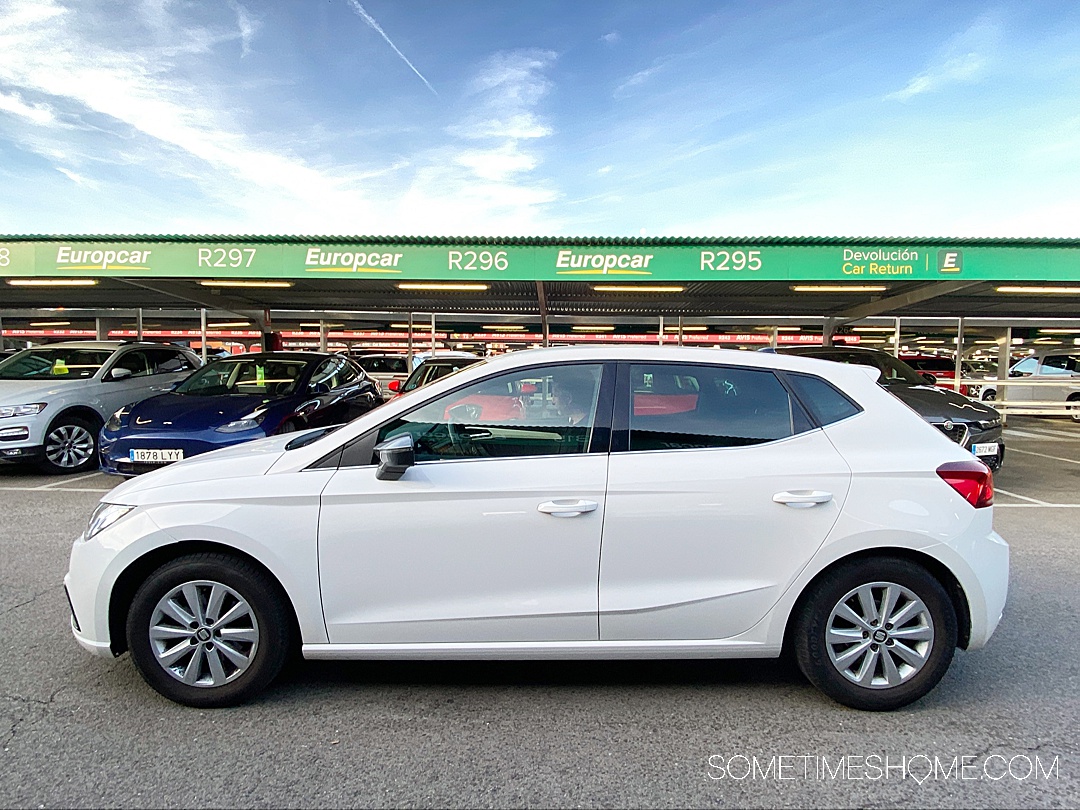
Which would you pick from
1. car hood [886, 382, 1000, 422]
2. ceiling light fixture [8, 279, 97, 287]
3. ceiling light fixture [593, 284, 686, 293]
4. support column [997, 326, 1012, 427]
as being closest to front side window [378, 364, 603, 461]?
car hood [886, 382, 1000, 422]

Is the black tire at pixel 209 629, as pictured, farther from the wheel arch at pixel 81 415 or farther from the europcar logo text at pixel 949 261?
the europcar logo text at pixel 949 261

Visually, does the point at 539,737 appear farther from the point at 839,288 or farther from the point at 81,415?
the point at 839,288

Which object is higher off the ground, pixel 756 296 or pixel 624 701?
pixel 756 296

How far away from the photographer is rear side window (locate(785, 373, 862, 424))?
10.2ft

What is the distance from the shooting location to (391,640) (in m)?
2.88

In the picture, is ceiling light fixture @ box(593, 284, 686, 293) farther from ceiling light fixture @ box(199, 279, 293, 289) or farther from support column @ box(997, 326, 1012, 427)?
support column @ box(997, 326, 1012, 427)

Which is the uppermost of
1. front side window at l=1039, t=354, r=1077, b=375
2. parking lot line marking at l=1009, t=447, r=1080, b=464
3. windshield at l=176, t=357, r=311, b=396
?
front side window at l=1039, t=354, r=1077, b=375

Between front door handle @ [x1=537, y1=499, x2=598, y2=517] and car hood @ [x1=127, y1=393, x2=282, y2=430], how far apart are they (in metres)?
5.53

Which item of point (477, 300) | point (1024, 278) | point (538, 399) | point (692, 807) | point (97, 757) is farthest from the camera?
point (477, 300)

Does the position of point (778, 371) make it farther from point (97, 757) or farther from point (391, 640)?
point (97, 757)

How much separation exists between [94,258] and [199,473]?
32.2 ft

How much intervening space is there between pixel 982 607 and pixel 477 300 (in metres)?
14.3

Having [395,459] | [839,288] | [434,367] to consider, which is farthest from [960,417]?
[395,459]

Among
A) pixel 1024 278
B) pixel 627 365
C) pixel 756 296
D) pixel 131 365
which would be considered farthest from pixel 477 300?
pixel 627 365
